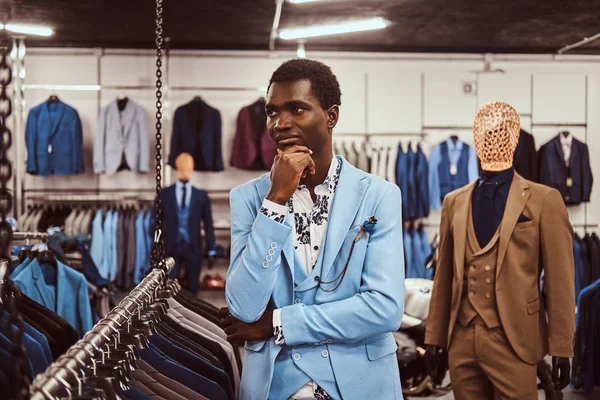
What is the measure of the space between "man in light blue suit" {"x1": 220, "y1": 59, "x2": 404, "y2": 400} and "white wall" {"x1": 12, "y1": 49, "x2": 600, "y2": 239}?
6.37m

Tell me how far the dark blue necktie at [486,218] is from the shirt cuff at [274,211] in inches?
57.8

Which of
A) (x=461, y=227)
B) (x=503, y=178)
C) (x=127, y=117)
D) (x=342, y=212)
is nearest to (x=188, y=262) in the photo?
(x=127, y=117)

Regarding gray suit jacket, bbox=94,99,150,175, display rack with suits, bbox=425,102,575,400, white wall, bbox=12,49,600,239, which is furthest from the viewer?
white wall, bbox=12,49,600,239

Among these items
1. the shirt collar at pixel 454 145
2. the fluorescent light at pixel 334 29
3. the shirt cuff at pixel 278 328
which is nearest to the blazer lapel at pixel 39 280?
the shirt cuff at pixel 278 328

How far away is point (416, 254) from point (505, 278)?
15.8ft

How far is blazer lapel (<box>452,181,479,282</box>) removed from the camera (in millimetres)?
2822

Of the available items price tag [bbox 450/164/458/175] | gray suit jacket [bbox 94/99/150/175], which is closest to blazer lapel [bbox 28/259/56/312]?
gray suit jacket [bbox 94/99/150/175]

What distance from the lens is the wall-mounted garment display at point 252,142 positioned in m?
7.69

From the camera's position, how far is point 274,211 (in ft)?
5.38

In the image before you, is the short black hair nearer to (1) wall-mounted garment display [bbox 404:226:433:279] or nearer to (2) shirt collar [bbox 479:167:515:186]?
(2) shirt collar [bbox 479:167:515:186]

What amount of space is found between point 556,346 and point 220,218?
5798 mm

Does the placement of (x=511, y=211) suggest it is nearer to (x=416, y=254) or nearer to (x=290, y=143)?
(x=290, y=143)

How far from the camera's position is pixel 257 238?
1.62 meters

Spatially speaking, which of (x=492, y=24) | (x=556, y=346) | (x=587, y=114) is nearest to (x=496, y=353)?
(x=556, y=346)
